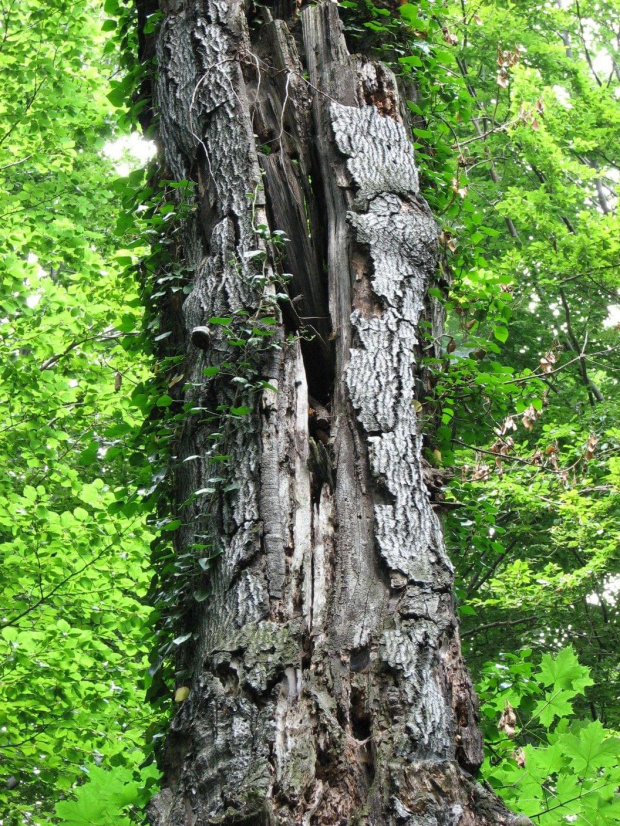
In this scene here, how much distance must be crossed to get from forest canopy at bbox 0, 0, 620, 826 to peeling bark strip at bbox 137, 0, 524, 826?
0.54 feet

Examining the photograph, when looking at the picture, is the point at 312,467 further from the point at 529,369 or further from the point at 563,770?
the point at 529,369

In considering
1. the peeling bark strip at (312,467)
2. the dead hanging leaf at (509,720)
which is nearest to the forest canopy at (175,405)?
the dead hanging leaf at (509,720)

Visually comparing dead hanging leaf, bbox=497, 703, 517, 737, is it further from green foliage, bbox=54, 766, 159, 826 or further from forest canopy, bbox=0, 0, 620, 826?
green foliage, bbox=54, 766, 159, 826

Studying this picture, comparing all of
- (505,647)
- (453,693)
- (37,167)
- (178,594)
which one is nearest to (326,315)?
(178,594)

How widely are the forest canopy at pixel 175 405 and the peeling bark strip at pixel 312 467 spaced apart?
6.5 inches

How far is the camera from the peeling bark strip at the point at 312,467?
6.59 feet

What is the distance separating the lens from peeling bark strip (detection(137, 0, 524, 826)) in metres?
2.01

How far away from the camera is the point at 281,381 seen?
8.95 feet

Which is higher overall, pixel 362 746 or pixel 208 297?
pixel 208 297

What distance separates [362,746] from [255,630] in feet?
1.35

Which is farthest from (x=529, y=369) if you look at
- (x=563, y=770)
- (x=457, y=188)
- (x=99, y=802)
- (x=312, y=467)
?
(x=99, y=802)

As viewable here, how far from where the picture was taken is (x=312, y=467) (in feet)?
8.59

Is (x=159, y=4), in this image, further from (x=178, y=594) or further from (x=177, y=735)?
(x=177, y=735)

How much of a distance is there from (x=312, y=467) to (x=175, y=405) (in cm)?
75
